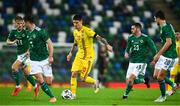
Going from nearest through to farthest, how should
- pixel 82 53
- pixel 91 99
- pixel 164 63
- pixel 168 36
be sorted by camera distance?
pixel 168 36 < pixel 164 63 < pixel 91 99 < pixel 82 53

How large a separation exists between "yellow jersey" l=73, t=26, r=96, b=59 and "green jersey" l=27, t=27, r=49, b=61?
4.24 ft

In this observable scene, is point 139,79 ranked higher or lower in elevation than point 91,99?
higher

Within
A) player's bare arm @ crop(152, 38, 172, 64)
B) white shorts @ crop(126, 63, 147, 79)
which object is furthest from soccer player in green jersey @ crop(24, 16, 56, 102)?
player's bare arm @ crop(152, 38, 172, 64)

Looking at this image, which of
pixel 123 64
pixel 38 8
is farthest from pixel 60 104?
pixel 38 8

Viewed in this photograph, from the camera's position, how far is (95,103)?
618 inches

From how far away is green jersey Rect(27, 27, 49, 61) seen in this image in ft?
52.6

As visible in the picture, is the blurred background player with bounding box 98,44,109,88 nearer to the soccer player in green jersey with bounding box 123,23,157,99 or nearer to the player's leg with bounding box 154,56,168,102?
the soccer player in green jersey with bounding box 123,23,157,99

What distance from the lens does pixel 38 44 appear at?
53.1 feet

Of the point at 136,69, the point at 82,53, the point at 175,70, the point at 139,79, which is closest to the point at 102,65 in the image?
the point at 175,70

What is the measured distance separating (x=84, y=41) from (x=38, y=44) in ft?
5.51

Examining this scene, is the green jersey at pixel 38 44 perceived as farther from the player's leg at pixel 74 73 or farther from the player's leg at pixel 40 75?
the player's leg at pixel 74 73

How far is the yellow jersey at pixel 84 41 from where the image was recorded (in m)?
17.2

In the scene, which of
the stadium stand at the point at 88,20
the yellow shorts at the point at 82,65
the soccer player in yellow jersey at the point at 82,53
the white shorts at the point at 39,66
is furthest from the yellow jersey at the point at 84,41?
the stadium stand at the point at 88,20

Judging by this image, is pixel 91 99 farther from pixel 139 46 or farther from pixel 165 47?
pixel 165 47
